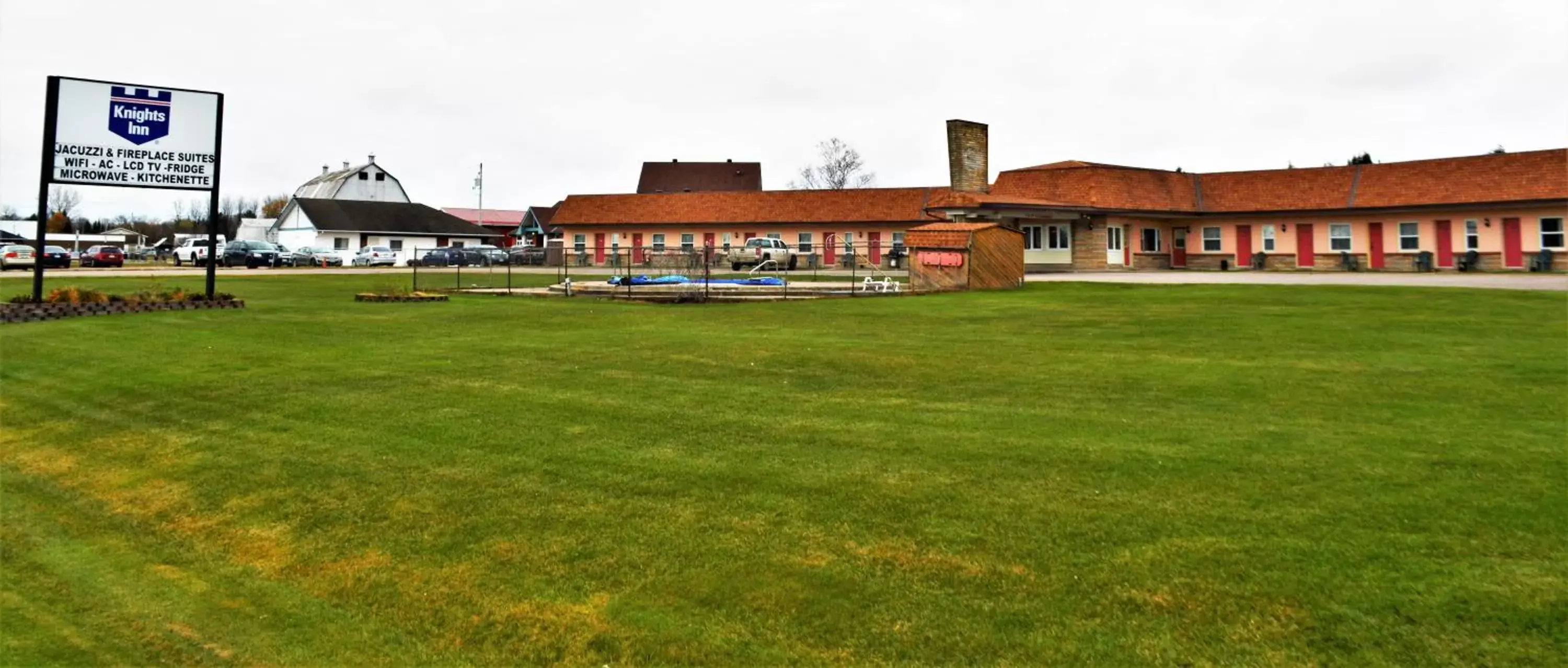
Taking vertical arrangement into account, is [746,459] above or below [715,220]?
below

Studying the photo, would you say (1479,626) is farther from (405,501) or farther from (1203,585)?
(405,501)

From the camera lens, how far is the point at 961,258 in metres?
28.0

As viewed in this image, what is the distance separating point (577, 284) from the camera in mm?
29766

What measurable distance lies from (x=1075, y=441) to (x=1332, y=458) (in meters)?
1.65

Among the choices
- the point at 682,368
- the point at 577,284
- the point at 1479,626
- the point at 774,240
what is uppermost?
the point at 774,240

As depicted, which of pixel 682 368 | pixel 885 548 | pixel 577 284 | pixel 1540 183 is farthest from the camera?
pixel 1540 183

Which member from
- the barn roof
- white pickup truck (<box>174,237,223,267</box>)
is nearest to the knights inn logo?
white pickup truck (<box>174,237,223,267</box>)

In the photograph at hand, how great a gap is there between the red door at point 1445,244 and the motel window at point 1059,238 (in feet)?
51.2

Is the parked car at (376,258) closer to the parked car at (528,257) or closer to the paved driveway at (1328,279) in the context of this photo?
the parked car at (528,257)

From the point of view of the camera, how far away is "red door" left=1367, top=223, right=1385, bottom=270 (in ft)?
146

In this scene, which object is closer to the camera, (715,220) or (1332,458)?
(1332,458)

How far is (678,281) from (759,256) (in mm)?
22494

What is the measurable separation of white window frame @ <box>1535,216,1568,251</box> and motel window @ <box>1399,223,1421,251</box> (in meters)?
4.20

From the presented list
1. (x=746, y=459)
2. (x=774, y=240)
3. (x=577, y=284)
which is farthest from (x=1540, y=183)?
(x=746, y=459)
